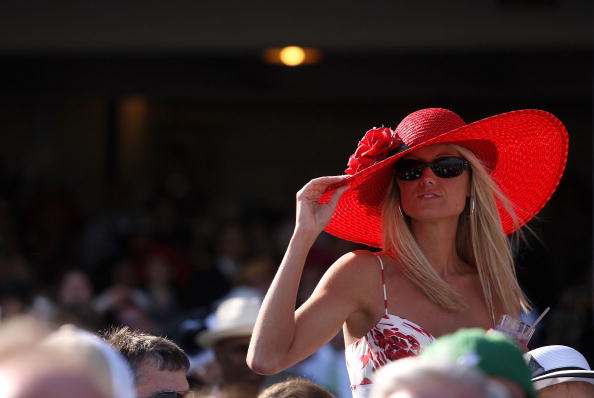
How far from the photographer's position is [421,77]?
37.0ft

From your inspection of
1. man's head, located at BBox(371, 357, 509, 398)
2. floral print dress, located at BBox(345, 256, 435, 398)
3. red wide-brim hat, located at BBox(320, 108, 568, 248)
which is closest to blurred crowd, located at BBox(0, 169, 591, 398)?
man's head, located at BBox(371, 357, 509, 398)

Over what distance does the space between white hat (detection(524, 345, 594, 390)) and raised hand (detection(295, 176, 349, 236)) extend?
25.7 inches

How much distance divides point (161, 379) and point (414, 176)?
0.93 m

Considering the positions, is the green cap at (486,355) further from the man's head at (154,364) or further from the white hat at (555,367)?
the white hat at (555,367)

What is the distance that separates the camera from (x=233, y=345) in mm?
4809

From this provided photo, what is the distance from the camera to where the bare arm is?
285 cm

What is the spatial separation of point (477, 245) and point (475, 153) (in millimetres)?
281

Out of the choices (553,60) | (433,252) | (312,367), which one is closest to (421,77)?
(553,60)

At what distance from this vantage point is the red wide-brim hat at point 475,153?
3.13 m

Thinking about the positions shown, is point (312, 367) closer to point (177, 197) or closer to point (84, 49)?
point (84, 49)

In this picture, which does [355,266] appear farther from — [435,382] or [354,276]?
[435,382]

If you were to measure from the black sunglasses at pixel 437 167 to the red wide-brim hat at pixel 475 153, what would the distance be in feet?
0.17

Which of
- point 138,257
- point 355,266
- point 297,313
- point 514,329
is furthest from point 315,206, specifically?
point 138,257

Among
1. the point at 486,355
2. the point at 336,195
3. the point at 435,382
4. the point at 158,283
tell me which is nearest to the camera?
the point at 435,382
